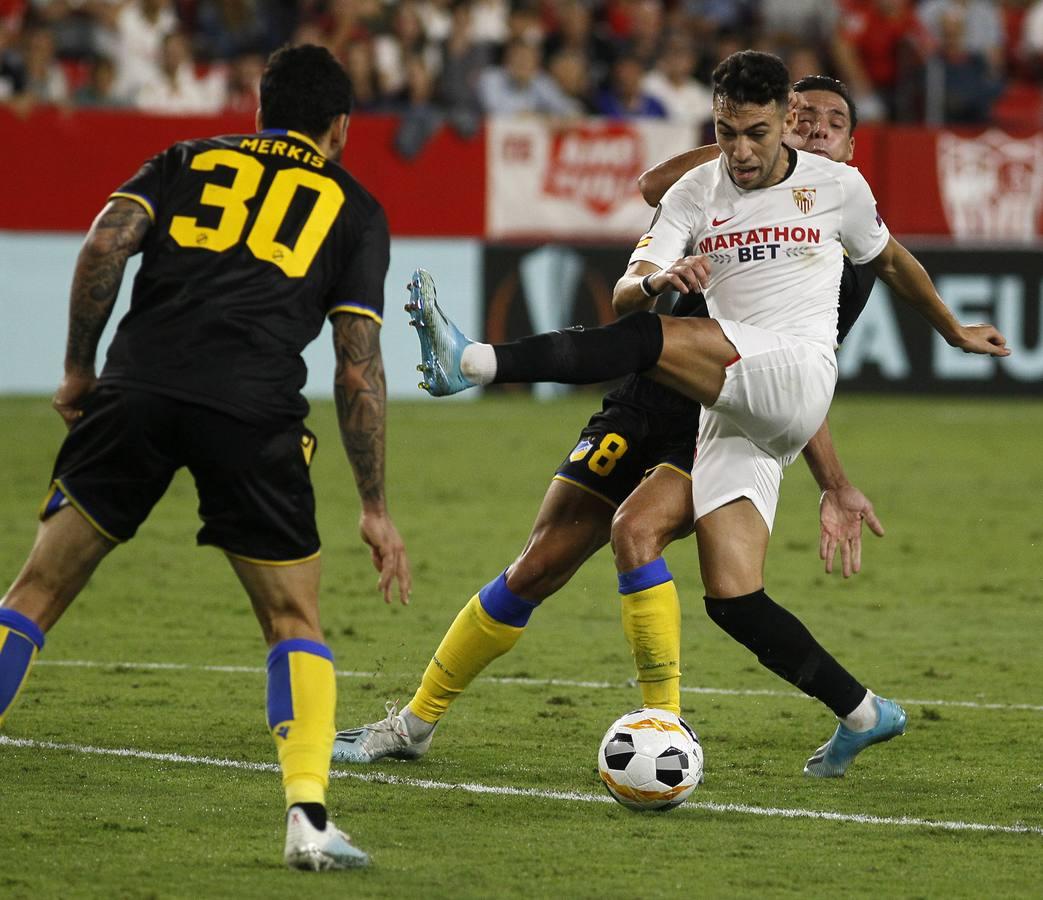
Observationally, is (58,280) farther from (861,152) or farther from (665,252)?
(665,252)

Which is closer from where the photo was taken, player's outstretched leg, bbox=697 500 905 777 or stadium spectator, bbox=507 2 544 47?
player's outstretched leg, bbox=697 500 905 777

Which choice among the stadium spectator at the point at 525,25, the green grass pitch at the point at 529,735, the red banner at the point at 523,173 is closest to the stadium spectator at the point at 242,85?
the red banner at the point at 523,173

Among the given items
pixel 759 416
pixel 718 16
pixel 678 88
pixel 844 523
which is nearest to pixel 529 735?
pixel 844 523

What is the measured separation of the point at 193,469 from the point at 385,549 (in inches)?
20.4

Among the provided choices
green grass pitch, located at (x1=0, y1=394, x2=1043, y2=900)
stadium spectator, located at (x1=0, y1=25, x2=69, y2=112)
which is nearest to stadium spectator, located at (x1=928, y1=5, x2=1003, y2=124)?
green grass pitch, located at (x1=0, y1=394, x2=1043, y2=900)

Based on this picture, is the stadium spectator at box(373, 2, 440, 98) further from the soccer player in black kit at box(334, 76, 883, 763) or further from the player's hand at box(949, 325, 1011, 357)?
the player's hand at box(949, 325, 1011, 357)

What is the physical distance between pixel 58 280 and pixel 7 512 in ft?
19.4

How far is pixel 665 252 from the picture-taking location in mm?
5508

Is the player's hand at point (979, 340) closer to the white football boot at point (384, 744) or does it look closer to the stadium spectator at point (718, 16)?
the white football boot at point (384, 744)

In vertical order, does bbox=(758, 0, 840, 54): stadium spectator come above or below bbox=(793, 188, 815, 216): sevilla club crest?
below

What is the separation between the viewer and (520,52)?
18.4 meters

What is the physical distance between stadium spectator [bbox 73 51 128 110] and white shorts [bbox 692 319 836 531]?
12.4 metres

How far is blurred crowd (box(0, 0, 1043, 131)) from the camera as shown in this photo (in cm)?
1769

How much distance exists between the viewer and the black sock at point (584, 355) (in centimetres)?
530
